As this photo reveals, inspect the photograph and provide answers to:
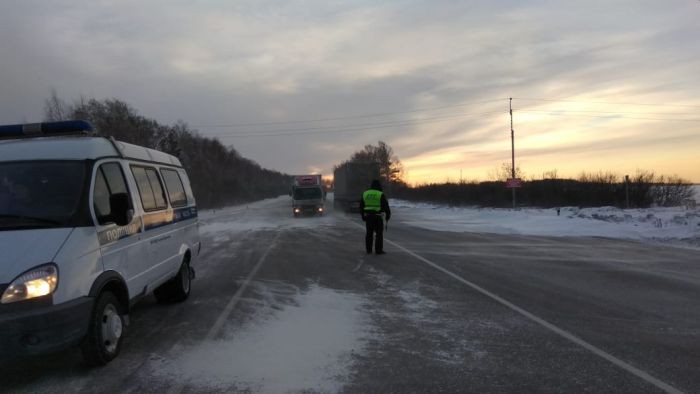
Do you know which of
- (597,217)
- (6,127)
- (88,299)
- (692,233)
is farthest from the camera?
(597,217)

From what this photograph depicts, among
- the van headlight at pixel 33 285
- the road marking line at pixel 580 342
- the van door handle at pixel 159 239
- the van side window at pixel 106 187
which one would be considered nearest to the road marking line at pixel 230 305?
the van door handle at pixel 159 239

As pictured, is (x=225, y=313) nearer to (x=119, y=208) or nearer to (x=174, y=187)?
(x=174, y=187)

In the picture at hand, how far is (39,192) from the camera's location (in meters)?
5.22

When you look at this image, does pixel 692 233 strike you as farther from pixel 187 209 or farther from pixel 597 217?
pixel 187 209

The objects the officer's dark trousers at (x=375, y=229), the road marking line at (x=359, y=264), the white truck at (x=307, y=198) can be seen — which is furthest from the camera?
the white truck at (x=307, y=198)

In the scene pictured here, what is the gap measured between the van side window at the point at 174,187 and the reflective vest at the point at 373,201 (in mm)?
6180

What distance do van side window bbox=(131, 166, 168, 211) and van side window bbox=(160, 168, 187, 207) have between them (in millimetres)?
373

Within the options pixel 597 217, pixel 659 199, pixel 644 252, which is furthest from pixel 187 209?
pixel 659 199

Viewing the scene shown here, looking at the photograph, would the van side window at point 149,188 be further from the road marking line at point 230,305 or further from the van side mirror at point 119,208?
the road marking line at point 230,305

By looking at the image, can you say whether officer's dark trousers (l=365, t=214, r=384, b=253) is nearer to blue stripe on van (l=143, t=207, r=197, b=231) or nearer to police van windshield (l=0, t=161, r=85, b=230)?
blue stripe on van (l=143, t=207, r=197, b=231)

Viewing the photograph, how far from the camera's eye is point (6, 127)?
648 centimetres

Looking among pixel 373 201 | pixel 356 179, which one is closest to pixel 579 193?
pixel 356 179

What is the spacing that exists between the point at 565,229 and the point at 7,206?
20333 millimetres

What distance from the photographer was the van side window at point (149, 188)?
6577 mm
